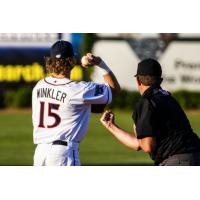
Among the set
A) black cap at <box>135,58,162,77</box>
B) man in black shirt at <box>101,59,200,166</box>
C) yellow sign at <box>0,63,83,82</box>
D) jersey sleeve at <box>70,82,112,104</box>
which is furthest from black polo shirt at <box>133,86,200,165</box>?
yellow sign at <box>0,63,83,82</box>

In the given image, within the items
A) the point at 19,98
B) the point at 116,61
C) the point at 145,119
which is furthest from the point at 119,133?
the point at 116,61

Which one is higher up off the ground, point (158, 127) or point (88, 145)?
point (158, 127)

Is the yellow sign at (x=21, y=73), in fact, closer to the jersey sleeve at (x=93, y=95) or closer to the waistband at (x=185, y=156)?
the jersey sleeve at (x=93, y=95)

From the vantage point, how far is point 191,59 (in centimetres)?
2716

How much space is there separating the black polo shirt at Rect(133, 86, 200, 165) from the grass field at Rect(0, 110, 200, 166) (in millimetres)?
7004

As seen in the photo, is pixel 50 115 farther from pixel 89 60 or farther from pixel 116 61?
pixel 116 61

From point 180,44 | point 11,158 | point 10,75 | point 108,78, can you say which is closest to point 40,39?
point 10,75

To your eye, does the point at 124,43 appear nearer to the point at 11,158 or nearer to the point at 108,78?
the point at 11,158

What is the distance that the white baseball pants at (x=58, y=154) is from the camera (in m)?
7.50

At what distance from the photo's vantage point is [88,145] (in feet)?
59.2

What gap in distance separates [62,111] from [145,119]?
0.84 metres

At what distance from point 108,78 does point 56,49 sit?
667mm

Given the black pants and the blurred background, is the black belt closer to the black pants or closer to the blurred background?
the black pants

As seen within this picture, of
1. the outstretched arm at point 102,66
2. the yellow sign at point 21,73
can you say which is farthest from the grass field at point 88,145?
the outstretched arm at point 102,66
